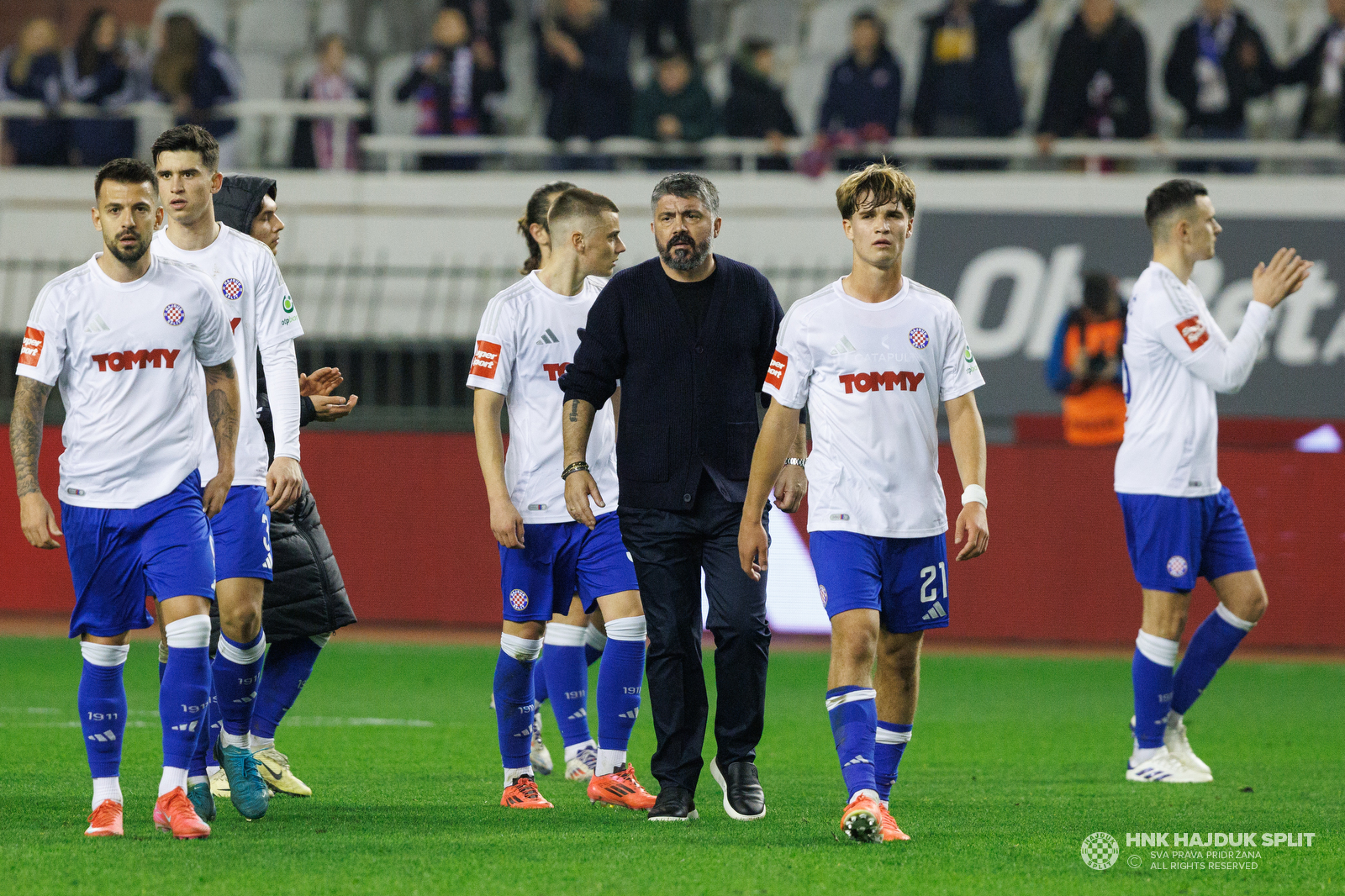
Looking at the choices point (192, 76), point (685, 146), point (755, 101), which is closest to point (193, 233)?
point (685, 146)

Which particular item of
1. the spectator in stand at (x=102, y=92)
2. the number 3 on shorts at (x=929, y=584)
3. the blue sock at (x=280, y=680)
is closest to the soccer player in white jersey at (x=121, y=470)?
the blue sock at (x=280, y=680)

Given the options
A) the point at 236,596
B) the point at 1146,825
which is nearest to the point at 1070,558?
the point at 1146,825

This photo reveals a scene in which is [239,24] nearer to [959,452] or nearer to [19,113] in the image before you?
[19,113]

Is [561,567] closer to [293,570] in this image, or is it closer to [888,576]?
[293,570]

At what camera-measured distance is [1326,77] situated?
15164 mm

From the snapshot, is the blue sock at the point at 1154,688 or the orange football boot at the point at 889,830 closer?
the orange football boot at the point at 889,830

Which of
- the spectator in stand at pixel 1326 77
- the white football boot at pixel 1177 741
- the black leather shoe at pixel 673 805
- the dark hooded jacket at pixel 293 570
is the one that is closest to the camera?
the black leather shoe at pixel 673 805

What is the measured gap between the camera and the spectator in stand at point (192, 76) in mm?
15617

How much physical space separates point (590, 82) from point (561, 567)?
992 cm

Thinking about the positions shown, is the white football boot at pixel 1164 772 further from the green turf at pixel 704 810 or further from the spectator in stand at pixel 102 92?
the spectator in stand at pixel 102 92

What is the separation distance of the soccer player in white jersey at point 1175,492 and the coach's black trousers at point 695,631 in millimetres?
2167

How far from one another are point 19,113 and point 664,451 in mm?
12202

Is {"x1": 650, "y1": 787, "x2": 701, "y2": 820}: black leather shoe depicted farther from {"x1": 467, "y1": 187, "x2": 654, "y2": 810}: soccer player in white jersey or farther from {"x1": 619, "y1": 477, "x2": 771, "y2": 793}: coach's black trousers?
{"x1": 467, "y1": 187, "x2": 654, "y2": 810}: soccer player in white jersey

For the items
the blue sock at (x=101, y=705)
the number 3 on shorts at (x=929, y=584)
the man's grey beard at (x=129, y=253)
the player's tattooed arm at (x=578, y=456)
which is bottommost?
the blue sock at (x=101, y=705)
